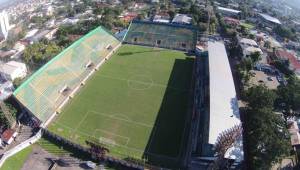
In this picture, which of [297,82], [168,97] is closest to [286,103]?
[297,82]

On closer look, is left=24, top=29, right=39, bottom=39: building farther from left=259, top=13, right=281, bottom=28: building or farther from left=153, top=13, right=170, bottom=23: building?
left=259, top=13, right=281, bottom=28: building

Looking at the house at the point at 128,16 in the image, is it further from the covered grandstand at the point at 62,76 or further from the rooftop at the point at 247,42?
the rooftop at the point at 247,42

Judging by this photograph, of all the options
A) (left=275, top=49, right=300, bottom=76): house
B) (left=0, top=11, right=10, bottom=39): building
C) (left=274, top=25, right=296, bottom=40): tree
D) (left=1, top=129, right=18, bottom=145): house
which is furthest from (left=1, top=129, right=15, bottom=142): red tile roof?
(left=274, top=25, right=296, bottom=40): tree

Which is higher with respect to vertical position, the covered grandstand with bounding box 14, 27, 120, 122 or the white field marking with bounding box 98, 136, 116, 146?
the covered grandstand with bounding box 14, 27, 120, 122

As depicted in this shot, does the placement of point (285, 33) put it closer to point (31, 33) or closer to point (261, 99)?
point (261, 99)

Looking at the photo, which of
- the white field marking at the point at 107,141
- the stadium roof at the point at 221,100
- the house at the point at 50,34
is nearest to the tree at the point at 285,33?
the stadium roof at the point at 221,100

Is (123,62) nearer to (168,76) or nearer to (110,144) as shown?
(168,76)

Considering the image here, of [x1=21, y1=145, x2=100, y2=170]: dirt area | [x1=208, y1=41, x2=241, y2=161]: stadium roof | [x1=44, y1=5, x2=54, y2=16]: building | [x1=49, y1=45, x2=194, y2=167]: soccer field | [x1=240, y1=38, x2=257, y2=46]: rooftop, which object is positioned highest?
[x1=208, y1=41, x2=241, y2=161]: stadium roof
